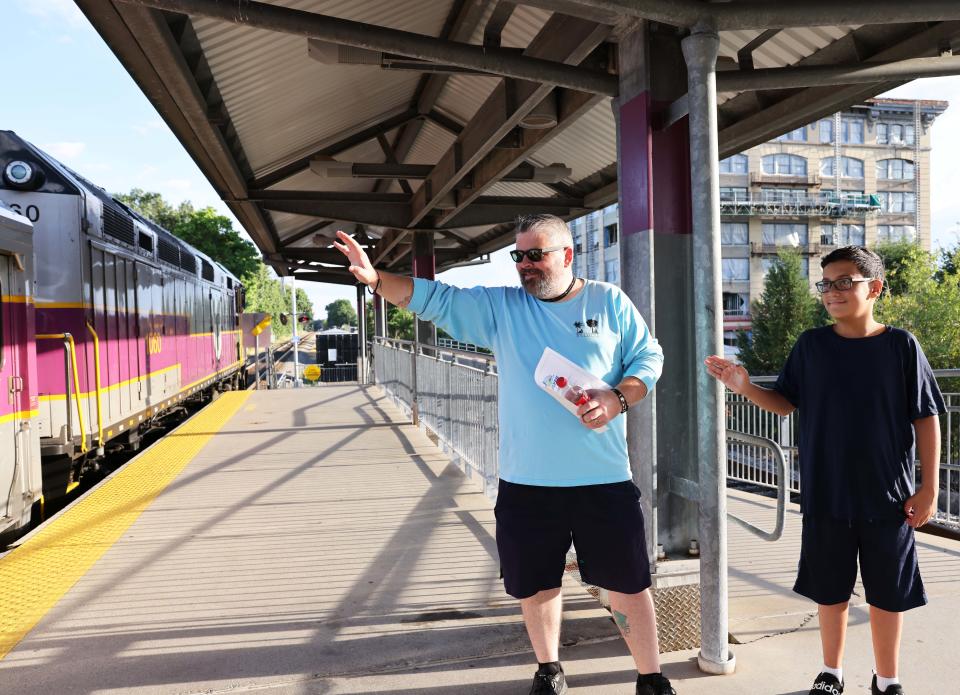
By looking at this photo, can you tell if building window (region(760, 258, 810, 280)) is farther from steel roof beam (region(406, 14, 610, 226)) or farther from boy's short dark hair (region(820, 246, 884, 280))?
boy's short dark hair (region(820, 246, 884, 280))

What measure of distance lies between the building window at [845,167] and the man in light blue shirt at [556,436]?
2561 inches

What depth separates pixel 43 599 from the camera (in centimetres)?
456

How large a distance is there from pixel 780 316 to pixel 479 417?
141ft

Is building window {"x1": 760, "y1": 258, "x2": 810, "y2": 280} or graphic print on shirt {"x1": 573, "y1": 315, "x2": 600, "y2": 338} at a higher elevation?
building window {"x1": 760, "y1": 258, "x2": 810, "y2": 280}

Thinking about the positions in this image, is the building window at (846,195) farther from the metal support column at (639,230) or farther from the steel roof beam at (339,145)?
the metal support column at (639,230)

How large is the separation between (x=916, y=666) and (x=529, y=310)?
8.36ft

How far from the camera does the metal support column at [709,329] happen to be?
135 inches

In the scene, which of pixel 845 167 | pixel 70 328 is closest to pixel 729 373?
pixel 70 328

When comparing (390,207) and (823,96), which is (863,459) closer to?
(823,96)

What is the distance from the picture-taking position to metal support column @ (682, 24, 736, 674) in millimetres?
3438

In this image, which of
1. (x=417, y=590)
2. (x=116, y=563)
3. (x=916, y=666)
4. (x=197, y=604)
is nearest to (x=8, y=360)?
(x=116, y=563)

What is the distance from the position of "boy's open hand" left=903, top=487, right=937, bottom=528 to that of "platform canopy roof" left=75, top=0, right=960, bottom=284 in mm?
2081

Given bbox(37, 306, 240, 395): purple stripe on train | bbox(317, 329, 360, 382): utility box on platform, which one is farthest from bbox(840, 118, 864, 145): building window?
bbox(37, 306, 240, 395): purple stripe on train

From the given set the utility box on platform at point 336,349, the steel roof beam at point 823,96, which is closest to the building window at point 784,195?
the utility box on platform at point 336,349
